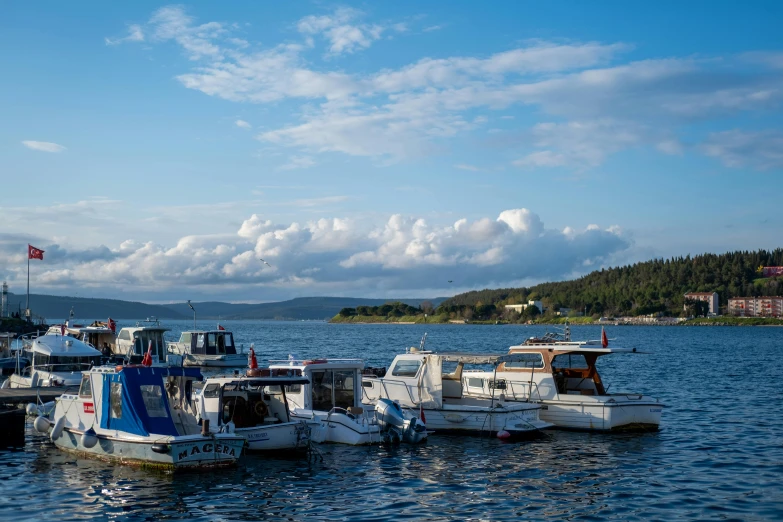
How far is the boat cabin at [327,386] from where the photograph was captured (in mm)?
29062

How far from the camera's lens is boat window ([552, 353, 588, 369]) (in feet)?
109

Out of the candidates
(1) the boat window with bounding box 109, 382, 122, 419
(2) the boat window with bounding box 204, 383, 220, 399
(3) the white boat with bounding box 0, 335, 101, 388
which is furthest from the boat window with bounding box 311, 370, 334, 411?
(3) the white boat with bounding box 0, 335, 101, 388

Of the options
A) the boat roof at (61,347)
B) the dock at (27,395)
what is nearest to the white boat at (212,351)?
the boat roof at (61,347)

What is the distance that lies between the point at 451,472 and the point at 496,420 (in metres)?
5.73

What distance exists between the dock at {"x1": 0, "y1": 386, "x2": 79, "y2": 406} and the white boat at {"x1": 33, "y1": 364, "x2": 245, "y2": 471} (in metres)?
7.23

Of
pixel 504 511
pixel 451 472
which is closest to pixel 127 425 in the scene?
pixel 451 472

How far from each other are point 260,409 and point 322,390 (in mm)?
3582

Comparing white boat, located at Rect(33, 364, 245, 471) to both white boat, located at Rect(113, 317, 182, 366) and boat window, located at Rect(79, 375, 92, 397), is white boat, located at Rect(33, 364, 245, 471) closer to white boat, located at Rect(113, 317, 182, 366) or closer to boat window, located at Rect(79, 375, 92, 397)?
boat window, located at Rect(79, 375, 92, 397)

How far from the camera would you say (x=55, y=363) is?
4166cm

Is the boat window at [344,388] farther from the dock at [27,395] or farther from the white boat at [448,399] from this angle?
the dock at [27,395]

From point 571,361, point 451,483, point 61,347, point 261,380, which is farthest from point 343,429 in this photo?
point 61,347

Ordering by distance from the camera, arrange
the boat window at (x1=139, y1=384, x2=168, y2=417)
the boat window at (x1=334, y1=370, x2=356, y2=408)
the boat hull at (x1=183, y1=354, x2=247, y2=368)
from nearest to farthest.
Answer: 1. the boat window at (x1=139, y1=384, x2=168, y2=417)
2. the boat window at (x1=334, y1=370, x2=356, y2=408)
3. the boat hull at (x1=183, y1=354, x2=247, y2=368)

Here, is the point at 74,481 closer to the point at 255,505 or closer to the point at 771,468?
the point at 255,505

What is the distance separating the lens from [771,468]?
24328 millimetres
